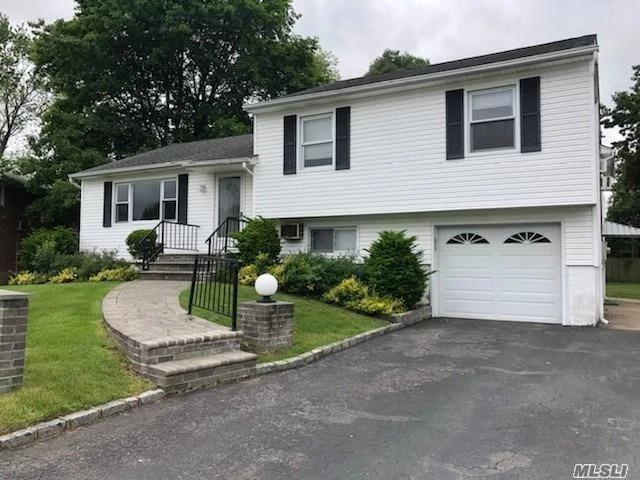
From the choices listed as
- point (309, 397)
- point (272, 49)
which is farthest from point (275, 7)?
point (309, 397)

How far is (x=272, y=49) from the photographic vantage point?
27438 millimetres

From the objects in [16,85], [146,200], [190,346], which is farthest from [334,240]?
[16,85]

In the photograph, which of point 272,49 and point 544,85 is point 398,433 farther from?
point 272,49

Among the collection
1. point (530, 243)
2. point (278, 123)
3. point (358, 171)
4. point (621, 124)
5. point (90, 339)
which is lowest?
point (90, 339)

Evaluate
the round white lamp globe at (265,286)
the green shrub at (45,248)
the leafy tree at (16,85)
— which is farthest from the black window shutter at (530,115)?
the leafy tree at (16,85)

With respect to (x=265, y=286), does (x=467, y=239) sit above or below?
above

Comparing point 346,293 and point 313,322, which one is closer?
point 313,322

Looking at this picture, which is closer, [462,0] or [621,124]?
[462,0]

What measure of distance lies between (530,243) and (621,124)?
2000 centimetres

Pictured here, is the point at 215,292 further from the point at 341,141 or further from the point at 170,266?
the point at 341,141

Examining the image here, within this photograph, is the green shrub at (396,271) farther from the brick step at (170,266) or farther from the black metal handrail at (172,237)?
the black metal handrail at (172,237)

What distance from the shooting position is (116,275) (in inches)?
529

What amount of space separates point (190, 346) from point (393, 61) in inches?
1262

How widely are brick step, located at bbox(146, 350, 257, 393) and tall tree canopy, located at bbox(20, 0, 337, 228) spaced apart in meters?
19.5
